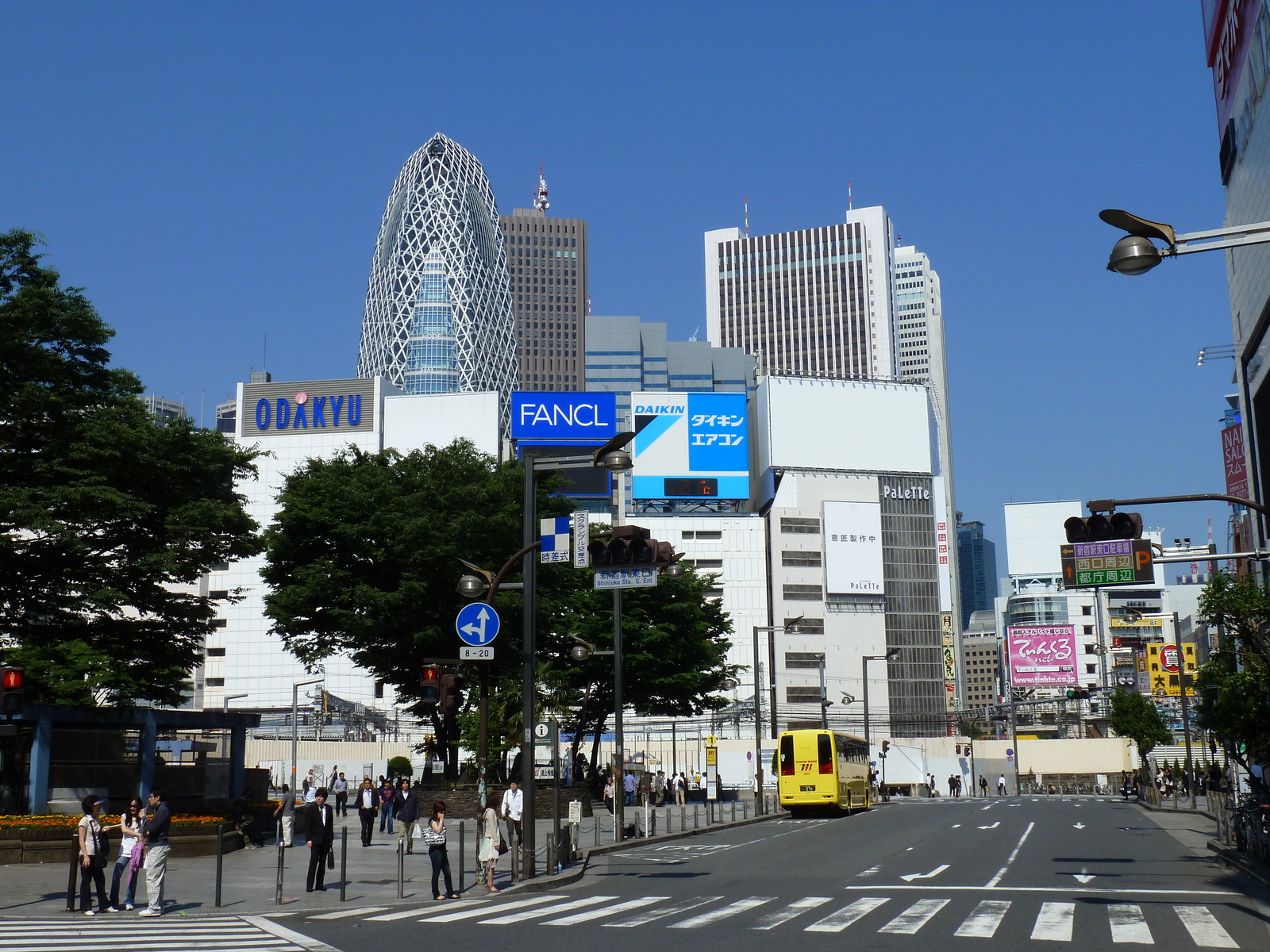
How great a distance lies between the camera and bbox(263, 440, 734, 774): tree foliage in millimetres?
45469

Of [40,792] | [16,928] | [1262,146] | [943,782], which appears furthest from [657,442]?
[16,928]

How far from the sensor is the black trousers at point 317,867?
2112cm

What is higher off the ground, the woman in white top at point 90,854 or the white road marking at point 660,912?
the woman in white top at point 90,854

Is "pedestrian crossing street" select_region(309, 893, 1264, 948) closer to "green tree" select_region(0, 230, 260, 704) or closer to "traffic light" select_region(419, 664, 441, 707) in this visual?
"traffic light" select_region(419, 664, 441, 707)

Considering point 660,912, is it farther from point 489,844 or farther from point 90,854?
point 90,854

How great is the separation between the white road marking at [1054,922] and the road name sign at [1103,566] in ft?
32.4

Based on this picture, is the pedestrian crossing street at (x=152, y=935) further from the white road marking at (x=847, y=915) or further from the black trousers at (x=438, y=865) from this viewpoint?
the white road marking at (x=847, y=915)

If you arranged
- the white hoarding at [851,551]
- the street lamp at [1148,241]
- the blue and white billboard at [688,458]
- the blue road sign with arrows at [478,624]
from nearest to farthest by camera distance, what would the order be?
1. the street lamp at [1148,241]
2. the blue road sign with arrows at [478,624]
3. the blue and white billboard at [688,458]
4. the white hoarding at [851,551]

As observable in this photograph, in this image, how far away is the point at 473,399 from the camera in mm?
126875

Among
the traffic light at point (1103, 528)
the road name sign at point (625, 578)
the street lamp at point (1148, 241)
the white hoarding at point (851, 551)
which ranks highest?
the white hoarding at point (851, 551)

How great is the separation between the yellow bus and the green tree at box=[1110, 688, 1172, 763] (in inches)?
1296

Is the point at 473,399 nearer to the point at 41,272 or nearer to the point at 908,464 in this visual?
the point at 908,464

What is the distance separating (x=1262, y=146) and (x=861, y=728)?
9746 cm

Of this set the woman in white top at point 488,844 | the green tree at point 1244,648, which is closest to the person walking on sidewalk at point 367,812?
the woman in white top at point 488,844
